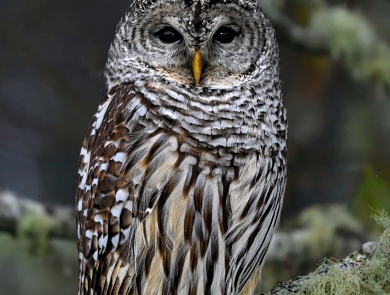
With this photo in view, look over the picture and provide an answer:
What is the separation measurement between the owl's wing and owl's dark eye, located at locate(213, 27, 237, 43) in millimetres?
393

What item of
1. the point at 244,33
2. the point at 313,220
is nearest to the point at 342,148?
the point at 313,220

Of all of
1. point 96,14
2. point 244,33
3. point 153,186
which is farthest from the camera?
point 96,14

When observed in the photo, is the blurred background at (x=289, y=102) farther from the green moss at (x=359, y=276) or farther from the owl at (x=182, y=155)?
the green moss at (x=359, y=276)

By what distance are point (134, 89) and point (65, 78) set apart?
1.27 meters

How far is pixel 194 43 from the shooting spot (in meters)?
2.04

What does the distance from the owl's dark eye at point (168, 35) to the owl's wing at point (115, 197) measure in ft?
0.79

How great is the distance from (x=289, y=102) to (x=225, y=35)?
4.34ft

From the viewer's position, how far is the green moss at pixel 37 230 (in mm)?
3400

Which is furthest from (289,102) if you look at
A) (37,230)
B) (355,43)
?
(37,230)

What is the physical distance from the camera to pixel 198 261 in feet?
6.86

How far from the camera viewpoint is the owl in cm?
202

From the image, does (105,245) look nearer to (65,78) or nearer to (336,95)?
(65,78)

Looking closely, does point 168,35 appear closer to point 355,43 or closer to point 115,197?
point 115,197

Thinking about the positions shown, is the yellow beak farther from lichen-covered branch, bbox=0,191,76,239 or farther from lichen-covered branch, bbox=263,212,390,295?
lichen-covered branch, bbox=0,191,76,239
